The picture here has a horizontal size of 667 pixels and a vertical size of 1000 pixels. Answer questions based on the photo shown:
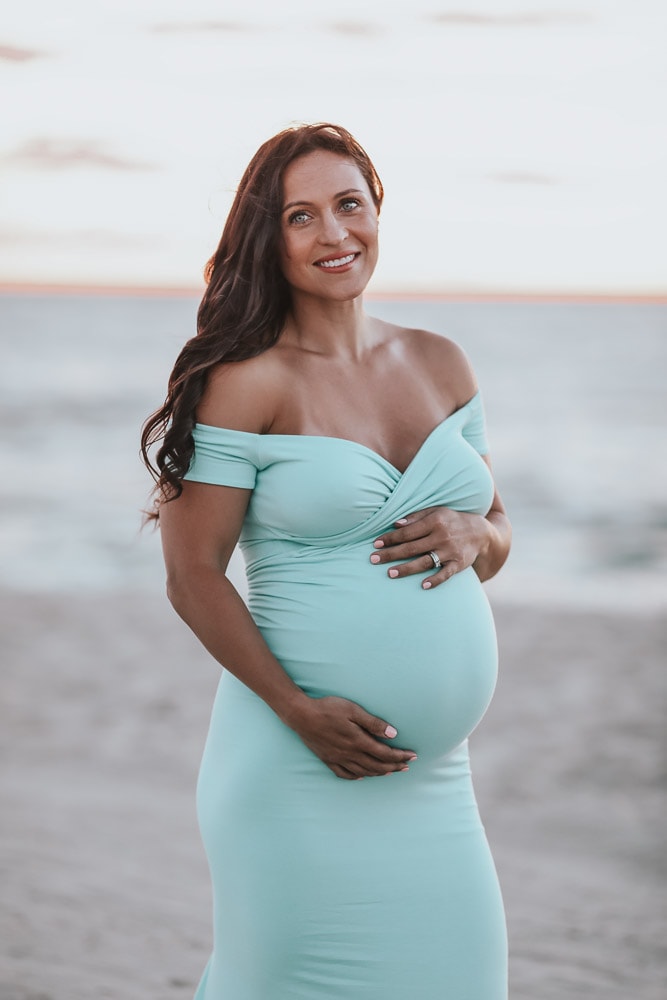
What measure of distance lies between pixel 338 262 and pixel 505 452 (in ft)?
65.8

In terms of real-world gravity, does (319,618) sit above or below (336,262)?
below

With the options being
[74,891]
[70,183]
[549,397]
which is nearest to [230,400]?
[74,891]

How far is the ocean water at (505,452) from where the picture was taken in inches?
472

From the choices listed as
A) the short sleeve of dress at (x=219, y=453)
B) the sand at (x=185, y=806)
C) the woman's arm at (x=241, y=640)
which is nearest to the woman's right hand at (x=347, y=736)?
the woman's arm at (x=241, y=640)

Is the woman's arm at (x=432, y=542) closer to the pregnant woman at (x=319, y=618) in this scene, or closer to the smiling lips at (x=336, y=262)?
the pregnant woman at (x=319, y=618)

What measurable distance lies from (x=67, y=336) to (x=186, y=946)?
46968mm

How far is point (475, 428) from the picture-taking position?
2498 millimetres

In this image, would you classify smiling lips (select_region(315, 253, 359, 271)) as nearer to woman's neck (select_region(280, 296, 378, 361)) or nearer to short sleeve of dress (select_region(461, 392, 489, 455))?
woman's neck (select_region(280, 296, 378, 361))

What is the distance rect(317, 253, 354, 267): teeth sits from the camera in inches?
87.3

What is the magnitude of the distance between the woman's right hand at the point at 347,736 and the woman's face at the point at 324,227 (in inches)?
30.4

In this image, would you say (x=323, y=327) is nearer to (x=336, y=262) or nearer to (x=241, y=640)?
(x=336, y=262)

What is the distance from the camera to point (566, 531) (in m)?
14.9

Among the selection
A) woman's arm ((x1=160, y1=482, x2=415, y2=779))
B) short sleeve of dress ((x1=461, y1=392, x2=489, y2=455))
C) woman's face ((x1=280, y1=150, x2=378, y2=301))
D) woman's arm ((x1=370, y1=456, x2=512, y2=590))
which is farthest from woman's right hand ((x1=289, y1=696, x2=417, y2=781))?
woman's face ((x1=280, y1=150, x2=378, y2=301))

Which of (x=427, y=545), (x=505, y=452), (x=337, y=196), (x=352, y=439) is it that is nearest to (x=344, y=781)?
(x=427, y=545)
